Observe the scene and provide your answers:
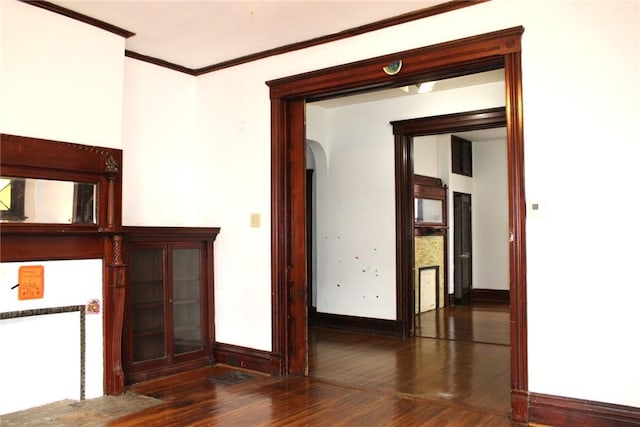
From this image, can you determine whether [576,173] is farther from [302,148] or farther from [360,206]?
[360,206]

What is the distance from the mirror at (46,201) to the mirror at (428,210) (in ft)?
17.2

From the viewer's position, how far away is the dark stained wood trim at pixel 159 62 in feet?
15.6

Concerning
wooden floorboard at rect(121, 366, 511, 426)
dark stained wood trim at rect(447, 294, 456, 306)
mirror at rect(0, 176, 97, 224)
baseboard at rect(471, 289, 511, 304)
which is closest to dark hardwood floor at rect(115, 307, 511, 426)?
wooden floorboard at rect(121, 366, 511, 426)

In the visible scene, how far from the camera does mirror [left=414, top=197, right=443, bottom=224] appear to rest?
8.32 meters

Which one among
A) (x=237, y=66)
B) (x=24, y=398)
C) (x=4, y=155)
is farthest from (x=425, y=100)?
(x=24, y=398)

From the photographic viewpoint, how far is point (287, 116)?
188 inches

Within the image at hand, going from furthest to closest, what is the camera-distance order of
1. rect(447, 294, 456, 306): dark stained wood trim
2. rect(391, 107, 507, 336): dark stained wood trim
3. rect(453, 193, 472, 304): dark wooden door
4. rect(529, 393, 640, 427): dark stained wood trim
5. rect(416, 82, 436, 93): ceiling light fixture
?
1. rect(453, 193, 472, 304): dark wooden door
2. rect(447, 294, 456, 306): dark stained wood trim
3. rect(391, 107, 507, 336): dark stained wood trim
4. rect(416, 82, 436, 93): ceiling light fixture
5. rect(529, 393, 640, 427): dark stained wood trim

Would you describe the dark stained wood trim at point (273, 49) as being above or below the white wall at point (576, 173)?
above

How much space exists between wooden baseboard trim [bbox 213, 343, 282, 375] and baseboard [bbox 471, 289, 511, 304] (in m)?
6.11

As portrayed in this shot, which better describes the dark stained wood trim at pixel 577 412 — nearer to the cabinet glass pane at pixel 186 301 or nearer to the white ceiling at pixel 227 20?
the white ceiling at pixel 227 20

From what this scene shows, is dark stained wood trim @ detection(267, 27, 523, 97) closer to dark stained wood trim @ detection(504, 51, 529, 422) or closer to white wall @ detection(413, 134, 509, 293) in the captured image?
dark stained wood trim @ detection(504, 51, 529, 422)

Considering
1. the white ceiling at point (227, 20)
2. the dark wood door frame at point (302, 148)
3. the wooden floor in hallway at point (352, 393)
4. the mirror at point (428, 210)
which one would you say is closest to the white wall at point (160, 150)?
the white ceiling at point (227, 20)

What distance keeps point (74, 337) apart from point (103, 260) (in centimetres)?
59

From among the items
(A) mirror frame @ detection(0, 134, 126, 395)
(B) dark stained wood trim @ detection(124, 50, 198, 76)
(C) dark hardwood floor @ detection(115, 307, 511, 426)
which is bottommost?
(C) dark hardwood floor @ detection(115, 307, 511, 426)
